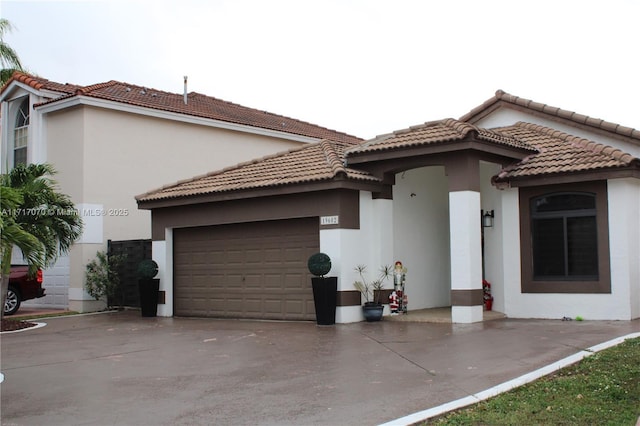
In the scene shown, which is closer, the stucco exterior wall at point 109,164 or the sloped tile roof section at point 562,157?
the sloped tile roof section at point 562,157

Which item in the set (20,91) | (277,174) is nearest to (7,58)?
(20,91)

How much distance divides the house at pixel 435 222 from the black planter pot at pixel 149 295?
27cm

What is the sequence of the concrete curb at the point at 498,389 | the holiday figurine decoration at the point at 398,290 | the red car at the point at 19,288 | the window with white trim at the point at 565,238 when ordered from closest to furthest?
the concrete curb at the point at 498,389, the window with white trim at the point at 565,238, the holiday figurine decoration at the point at 398,290, the red car at the point at 19,288

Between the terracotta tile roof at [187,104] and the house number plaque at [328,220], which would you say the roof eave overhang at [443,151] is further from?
the terracotta tile roof at [187,104]

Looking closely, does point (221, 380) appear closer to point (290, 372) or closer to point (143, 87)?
point (290, 372)

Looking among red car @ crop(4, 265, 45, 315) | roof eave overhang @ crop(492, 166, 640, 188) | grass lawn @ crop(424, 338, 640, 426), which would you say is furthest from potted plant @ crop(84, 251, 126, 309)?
grass lawn @ crop(424, 338, 640, 426)

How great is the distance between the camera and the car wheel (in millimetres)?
18922

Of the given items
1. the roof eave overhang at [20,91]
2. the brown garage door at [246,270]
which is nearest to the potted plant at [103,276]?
the brown garage door at [246,270]

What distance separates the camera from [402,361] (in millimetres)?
10234

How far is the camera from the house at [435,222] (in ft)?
47.4

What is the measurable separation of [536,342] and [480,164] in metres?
5.89

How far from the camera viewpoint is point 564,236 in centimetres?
1488

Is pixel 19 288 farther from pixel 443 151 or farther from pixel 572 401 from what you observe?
pixel 572 401

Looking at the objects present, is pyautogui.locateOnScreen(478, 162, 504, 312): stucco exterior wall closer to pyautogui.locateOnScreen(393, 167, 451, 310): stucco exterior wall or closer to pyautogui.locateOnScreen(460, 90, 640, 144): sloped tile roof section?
pyautogui.locateOnScreen(393, 167, 451, 310): stucco exterior wall
